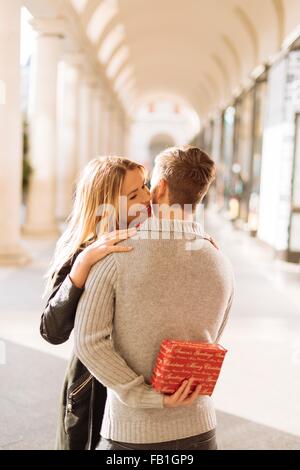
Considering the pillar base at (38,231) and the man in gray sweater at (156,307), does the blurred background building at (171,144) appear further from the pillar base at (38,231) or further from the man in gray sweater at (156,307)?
the man in gray sweater at (156,307)

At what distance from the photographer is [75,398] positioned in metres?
2.49

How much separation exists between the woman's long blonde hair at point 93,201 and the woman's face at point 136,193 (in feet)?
0.06

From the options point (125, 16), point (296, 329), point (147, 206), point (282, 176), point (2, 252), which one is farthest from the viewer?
point (125, 16)

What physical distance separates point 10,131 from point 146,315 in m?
8.74

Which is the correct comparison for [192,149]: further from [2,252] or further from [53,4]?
[53,4]

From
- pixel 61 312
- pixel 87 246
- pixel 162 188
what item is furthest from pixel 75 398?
pixel 162 188

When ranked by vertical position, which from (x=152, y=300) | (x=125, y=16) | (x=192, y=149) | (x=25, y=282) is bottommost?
(x=25, y=282)

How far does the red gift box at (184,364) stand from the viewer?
203 cm

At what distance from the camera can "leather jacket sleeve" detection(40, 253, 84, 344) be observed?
7.20 ft

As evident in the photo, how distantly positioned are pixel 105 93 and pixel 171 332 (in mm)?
27924

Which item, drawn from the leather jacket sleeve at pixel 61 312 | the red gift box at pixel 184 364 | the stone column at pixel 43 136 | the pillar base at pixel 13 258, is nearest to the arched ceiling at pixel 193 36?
the stone column at pixel 43 136

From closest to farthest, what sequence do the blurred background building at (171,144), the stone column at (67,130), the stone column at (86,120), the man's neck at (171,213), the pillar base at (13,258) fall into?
the man's neck at (171,213) → the blurred background building at (171,144) → the pillar base at (13,258) → the stone column at (67,130) → the stone column at (86,120)

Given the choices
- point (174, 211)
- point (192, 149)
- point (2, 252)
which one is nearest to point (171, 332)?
point (174, 211)

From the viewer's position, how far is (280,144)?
13.4 meters
